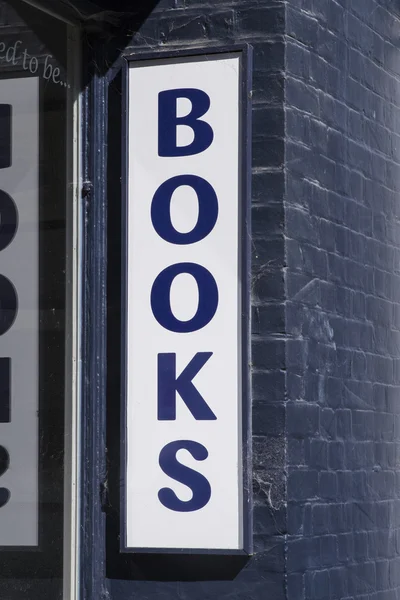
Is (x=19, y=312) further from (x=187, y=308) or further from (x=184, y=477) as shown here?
(x=184, y=477)

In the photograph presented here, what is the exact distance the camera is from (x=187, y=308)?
5.13 metres

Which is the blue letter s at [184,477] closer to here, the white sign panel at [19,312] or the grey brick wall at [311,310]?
the grey brick wall at [311,310]

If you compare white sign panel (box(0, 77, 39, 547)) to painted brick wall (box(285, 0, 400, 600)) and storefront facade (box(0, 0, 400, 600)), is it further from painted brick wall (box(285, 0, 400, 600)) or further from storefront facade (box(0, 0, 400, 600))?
painted brick wall (box(285, 0, 400, 600))

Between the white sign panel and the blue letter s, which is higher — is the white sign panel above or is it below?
above

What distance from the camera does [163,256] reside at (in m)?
5.18

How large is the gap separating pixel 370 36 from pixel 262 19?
1.16 metres

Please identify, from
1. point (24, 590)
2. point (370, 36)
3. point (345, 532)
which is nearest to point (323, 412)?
point (345, 532)

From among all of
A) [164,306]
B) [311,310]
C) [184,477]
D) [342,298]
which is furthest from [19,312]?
[342,298]

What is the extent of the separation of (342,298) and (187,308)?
884 mm

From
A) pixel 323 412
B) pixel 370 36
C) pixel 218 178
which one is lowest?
pixel 323 412

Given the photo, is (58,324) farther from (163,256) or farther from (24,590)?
(24,590)

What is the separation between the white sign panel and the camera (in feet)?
16.3

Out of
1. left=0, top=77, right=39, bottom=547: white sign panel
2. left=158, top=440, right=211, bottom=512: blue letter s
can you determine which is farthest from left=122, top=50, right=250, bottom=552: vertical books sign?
left=0, top=77, right=39, bottom=547: white sign panel

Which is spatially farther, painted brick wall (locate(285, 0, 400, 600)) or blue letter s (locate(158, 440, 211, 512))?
painted brick wall (locate(285, 0, 400, 600))
